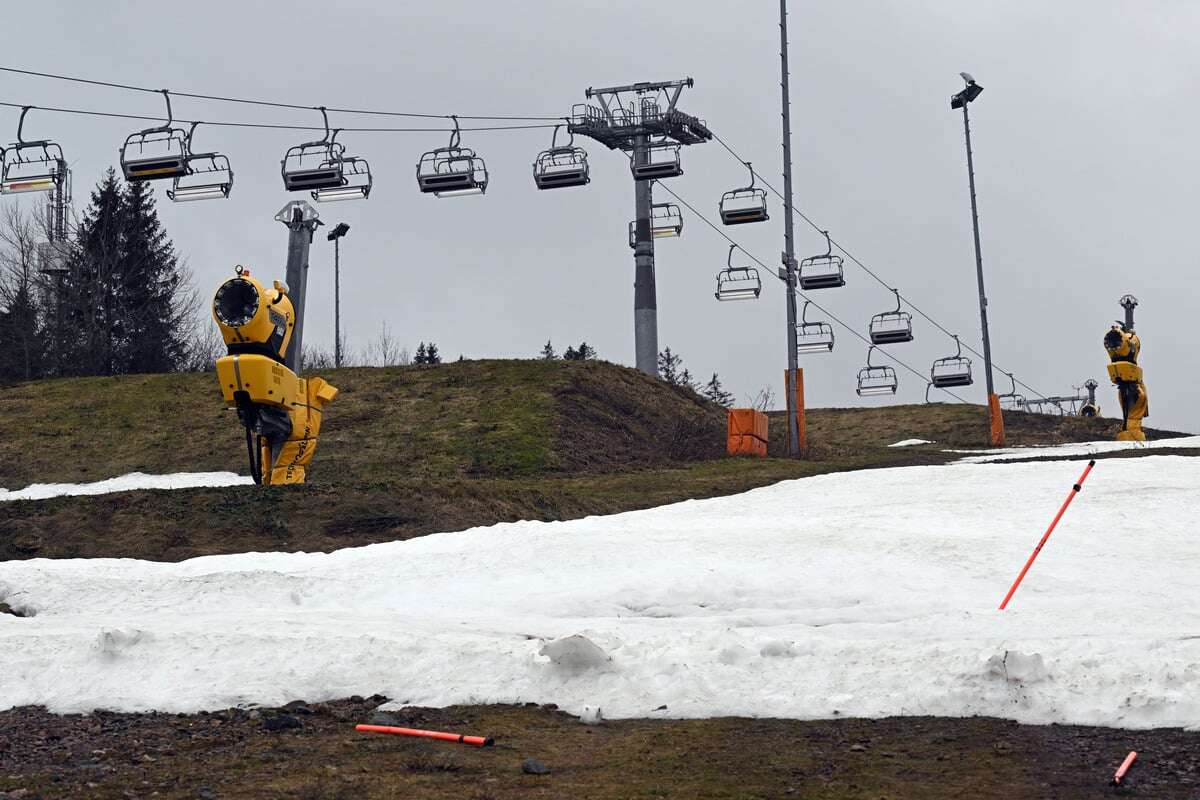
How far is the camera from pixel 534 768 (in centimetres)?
787

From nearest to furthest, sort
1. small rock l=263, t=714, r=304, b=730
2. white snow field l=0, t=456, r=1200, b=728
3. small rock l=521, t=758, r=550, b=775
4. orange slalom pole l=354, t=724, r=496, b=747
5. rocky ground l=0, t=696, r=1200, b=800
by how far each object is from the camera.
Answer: rocky ground l=0, t=696, r=1200, b=800, small rock l=521, t=758, r=550, b=775, orange slalom pole l=354, t=724, r=496, b=747, small rock l=263, t=714, r=304, b=730, white snow field l=0, t=456, r=1200, b=728

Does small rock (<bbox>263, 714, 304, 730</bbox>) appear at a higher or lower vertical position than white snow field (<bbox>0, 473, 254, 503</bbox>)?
lower

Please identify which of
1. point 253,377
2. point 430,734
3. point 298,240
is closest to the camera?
point 430,734

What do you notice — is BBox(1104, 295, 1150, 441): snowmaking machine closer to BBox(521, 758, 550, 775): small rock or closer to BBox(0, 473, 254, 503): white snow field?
BBox(0, 473, 254, 503): white snow field

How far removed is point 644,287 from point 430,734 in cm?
3829

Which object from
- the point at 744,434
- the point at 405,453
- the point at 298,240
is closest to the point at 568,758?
the point at 298,240

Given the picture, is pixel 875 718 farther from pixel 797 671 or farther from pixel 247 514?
pixel 247 514

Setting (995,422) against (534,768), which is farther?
(995,422)

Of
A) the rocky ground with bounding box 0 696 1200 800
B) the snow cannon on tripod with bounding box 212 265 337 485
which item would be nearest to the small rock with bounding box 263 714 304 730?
the rocky ground with bounding box 0 696 1200 800

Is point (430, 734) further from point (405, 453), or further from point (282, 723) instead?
point (405, 453)

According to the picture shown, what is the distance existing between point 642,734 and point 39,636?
5210 millimetres

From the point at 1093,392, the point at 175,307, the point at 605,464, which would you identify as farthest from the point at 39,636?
→ the point at 1093,392

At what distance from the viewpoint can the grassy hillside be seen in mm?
19141

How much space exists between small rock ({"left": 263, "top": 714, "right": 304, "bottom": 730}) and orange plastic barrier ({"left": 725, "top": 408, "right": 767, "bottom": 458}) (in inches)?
1008
